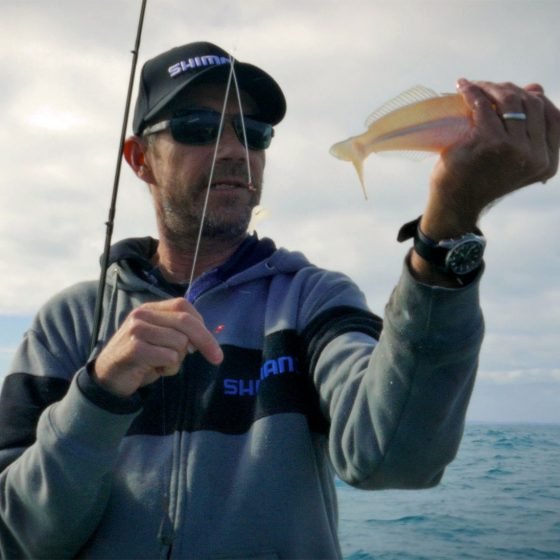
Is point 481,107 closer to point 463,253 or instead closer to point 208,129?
point 463,253

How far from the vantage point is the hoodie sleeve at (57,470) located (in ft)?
9.78

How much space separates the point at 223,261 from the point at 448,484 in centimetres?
1039

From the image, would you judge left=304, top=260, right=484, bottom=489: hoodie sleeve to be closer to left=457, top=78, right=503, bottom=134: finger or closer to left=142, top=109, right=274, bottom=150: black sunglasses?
left=457, top=78, right=503, bottom=134: finger

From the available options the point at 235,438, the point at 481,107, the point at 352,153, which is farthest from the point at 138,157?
the point at 481,107

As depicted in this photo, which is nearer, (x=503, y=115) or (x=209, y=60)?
(x=503, y=115)

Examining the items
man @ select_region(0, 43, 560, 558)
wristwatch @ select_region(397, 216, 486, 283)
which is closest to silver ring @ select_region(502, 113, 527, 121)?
man @ select_region(0, 43, 560, 558)

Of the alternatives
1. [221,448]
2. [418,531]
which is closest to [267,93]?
[221,448]

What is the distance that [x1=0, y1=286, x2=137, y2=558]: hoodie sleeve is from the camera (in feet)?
9.78

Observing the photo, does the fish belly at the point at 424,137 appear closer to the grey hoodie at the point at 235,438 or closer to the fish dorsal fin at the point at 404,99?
the fish dorsal fin at the point at 404,99

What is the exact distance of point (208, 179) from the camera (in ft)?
13.5

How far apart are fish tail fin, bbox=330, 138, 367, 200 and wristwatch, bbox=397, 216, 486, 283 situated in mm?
258

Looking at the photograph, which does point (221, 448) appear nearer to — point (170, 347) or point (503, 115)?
point (170, 347)

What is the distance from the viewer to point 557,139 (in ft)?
6.88

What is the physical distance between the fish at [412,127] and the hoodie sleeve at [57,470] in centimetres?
134
